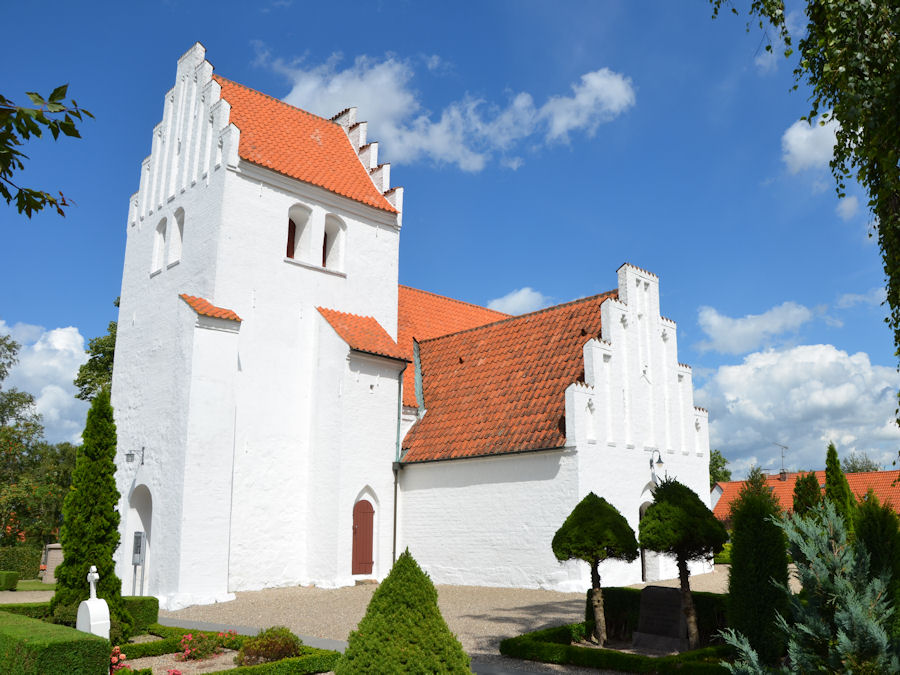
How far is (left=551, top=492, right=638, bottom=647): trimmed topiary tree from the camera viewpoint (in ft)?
34.1

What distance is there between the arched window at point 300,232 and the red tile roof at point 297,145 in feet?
2.94

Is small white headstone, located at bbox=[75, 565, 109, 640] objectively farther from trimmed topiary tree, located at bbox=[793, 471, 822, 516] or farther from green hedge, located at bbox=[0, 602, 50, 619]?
trimmed topiary tree, located at bbox=[793, 471, 822, 516]

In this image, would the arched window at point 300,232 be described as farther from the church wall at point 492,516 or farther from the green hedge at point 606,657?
the green hedge at point 606,657

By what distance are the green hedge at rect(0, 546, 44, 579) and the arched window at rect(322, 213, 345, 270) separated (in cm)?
1727

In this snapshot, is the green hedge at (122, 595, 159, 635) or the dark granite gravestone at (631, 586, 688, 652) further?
the green hedge at (122, 595, 159, 635)

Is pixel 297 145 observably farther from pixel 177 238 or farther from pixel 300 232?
pixel 177 238

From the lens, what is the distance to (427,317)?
2573 cm

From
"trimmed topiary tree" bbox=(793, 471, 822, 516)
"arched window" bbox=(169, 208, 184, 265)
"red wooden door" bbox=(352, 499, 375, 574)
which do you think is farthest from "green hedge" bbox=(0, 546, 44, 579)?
"trimmed topiary tree" bbox=(793, 471, 822, 516)

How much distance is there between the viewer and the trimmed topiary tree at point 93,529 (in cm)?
1116

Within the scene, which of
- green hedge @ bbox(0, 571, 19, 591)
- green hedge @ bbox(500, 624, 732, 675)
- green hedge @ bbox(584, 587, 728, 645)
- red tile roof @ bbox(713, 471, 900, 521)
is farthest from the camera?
red tile roof @ bbox(713, 471, 900, 521)

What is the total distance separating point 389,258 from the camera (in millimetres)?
22188

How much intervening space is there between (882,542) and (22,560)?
29536 millimetres

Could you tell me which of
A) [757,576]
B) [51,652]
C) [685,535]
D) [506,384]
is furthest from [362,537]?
[757,576]

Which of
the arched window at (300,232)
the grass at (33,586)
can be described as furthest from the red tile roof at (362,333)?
the grass at (33,586)
